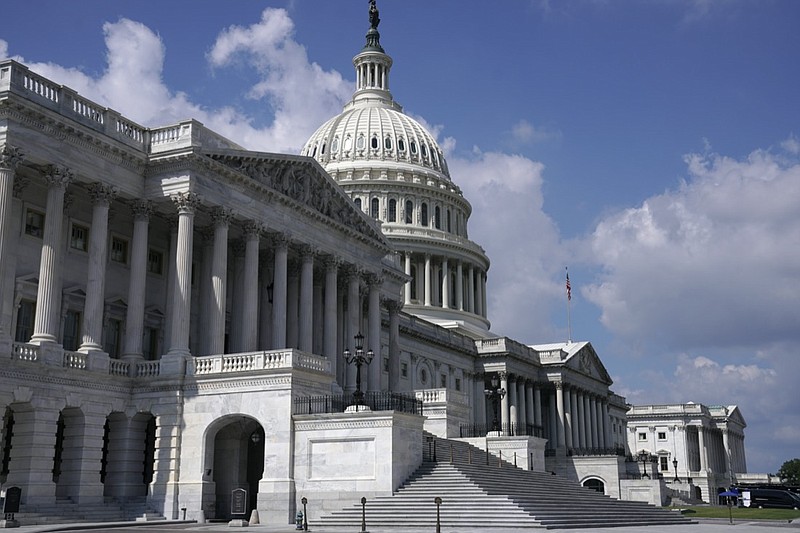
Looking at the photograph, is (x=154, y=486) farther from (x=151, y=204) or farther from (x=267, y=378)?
(x=151, y=204)

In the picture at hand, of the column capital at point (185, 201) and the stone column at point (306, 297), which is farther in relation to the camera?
the stone column at point (306, 297)

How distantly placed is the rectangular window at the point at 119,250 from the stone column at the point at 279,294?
8.58 meters

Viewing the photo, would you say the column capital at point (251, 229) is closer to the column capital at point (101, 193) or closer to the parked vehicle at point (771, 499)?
the column capital at point (101, 193)

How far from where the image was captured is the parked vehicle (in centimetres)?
9169

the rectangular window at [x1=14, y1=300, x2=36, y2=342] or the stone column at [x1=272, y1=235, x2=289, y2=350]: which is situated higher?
the stone column at [x1=272, y1=235, x2=289, y2=350]

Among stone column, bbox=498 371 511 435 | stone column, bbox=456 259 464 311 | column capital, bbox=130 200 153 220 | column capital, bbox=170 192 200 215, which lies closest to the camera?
column capital, bbox=170 192 200 215

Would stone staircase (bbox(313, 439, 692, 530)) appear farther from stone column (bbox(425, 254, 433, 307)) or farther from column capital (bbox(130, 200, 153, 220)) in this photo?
stone column (bbox(425, 254, 433, 307))

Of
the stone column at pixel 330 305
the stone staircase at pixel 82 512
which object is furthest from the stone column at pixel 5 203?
the stone column at pixel 330 305

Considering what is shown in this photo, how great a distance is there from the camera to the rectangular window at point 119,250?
167 feet

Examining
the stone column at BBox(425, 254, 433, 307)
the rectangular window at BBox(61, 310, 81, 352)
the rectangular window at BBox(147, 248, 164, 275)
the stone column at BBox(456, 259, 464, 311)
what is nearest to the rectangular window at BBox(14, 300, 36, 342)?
the rectangular window at BBox(61, 310, 81, 352)

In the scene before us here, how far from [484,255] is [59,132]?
301 feet

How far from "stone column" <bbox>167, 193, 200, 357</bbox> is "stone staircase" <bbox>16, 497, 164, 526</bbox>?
7913 mm

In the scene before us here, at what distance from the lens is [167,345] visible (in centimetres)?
4834

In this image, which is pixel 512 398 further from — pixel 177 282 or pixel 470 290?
pixel 177 282
